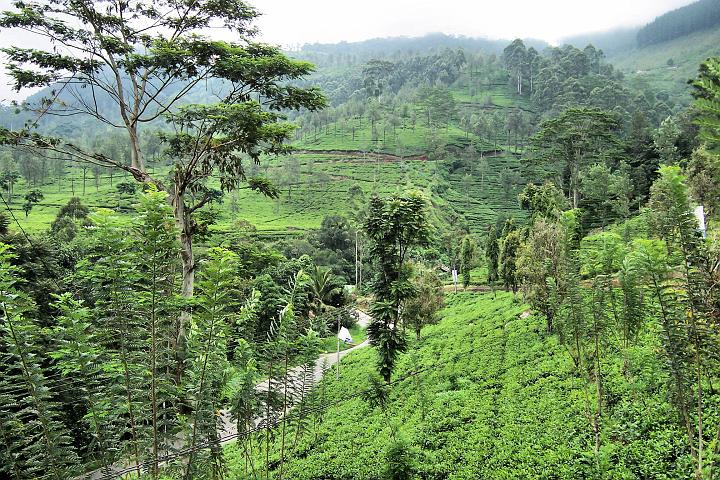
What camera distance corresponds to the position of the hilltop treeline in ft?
483

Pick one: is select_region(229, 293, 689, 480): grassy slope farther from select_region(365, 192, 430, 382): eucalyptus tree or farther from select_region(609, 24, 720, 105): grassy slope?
select_region(609, 24, 720, 105): grassy slope

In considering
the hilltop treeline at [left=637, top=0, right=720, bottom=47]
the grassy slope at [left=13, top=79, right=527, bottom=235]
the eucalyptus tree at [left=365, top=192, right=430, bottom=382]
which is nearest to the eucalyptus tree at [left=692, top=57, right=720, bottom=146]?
the eucalyptus tree at [left=365, top=192, right=430, bottom=382]

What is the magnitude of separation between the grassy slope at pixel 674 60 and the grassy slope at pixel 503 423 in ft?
351

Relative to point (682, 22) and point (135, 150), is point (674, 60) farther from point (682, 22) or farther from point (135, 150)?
point (135, 150)

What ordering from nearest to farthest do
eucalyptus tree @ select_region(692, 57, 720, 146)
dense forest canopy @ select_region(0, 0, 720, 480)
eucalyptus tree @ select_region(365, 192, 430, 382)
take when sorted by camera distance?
eucalyptus tree @ select_region(692, 57, 720, 146)
dense forest canopy @ select_region(0, 0, 720, 480)
eucalyptus tree @ select_region(365, 192, 430, 382)

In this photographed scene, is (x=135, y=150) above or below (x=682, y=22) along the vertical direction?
below

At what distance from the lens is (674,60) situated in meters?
136

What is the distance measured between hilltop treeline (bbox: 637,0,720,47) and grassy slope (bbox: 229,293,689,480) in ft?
604

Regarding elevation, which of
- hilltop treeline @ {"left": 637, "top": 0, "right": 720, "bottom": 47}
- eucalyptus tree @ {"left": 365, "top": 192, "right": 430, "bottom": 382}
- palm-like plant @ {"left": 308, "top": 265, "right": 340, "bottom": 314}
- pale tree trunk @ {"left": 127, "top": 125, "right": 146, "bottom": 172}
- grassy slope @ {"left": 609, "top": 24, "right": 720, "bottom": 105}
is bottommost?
palm-like plant @ {"left": 308, "top": 265, "right": 340, "bottom": 314}

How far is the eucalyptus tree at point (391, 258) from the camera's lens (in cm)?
1286

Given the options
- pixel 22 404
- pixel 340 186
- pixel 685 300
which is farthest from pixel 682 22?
pixel 22 404

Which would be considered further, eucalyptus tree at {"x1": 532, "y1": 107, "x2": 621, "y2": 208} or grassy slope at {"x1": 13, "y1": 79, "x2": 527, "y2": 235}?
grassy slope at {"x1": 13, "y1": 79, "x2": 527, "y2": 235}

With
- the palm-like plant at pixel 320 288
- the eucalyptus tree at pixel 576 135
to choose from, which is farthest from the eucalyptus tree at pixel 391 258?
the eucalyptus tree at pixel 576 135

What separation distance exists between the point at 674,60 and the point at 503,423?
16856 cm
